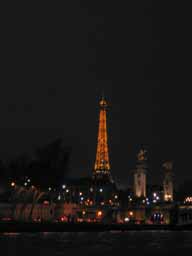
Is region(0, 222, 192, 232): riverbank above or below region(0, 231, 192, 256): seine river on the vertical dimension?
above

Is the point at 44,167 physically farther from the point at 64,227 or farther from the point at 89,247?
the point at 89,247

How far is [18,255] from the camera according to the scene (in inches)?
2692

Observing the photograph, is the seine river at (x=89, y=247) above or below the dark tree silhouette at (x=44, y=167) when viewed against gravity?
below

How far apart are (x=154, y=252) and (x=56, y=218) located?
7159cm

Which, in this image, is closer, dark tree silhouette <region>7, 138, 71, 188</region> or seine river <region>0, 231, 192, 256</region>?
seine river <region>0, 231, 192, 256</region>

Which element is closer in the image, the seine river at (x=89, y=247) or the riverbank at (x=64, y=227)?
the seine river at (x=89, y=247)

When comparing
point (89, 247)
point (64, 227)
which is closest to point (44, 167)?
point (64, 227)

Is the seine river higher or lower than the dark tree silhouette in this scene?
lower

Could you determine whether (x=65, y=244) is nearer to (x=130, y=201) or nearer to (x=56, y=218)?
(x=56, y=218)

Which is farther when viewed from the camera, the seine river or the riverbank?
the riverbank

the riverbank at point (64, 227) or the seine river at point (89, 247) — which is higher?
the riverbank at point (64, 227)

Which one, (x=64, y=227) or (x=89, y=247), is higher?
(x=64, y=227)

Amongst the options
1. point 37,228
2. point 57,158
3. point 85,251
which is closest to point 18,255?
point 85,251

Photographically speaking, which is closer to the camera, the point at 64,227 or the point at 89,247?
the point at 89,247
